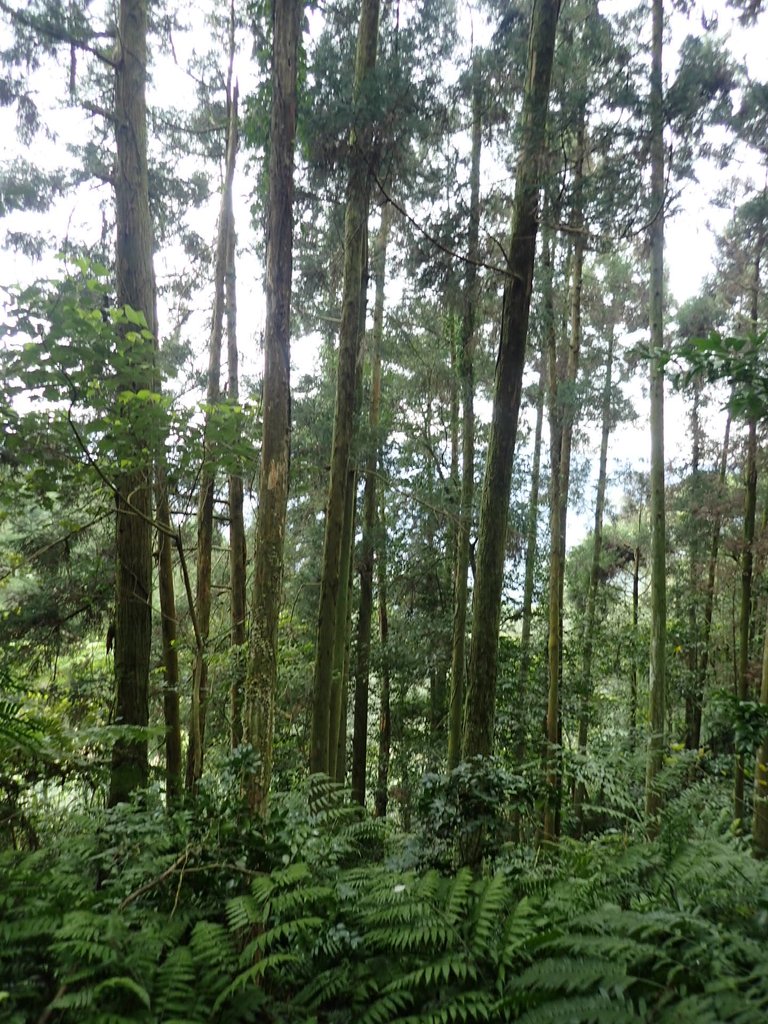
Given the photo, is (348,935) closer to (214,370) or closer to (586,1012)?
(586,1012)

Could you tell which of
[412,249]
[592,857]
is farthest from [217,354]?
[592,857]

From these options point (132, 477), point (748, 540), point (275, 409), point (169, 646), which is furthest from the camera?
point (748, 540)

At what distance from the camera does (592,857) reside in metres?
3.45

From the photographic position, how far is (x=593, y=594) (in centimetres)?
1522

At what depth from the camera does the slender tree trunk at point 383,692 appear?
12796mm

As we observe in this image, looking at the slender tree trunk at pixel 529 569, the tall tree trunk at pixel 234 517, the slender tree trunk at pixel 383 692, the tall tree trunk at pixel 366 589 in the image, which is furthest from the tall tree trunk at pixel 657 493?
the tall tree trunk at pixel 234 517

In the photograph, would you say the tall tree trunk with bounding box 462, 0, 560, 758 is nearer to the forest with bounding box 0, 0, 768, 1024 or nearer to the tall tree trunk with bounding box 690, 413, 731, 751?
the forest with bounding box 0, 0, 768, 1024

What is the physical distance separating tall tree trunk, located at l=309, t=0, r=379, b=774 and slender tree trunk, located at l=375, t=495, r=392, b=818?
5.84 metres

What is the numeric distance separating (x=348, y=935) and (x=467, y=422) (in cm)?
845

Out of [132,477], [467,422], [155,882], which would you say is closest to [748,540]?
[467,422]

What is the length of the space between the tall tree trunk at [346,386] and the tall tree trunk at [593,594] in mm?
5942

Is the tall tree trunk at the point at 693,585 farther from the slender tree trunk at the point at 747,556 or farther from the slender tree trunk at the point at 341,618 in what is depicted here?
the slender tree trunk at the point at 341,618

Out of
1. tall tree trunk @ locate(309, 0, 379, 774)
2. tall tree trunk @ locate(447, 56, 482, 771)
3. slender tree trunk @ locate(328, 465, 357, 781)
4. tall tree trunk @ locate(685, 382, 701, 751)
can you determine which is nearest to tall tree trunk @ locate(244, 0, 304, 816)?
tall tree trunk @ locate(309, 0, 379, 774)

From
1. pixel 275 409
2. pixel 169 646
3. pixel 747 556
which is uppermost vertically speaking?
pixel 275 409
